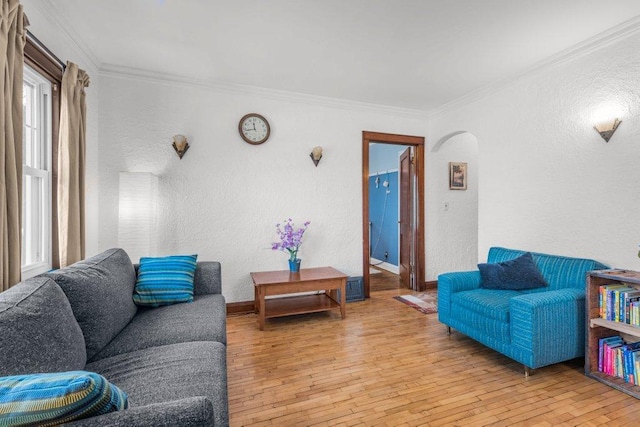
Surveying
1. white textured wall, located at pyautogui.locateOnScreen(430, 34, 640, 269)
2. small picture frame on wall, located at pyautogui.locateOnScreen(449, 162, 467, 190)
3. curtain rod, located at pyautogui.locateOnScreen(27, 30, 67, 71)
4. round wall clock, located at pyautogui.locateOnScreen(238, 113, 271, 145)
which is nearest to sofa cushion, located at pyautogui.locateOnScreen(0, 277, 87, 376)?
curtain rod, located at pyautogui.locateOnScreen(27, 30, 67, 71)

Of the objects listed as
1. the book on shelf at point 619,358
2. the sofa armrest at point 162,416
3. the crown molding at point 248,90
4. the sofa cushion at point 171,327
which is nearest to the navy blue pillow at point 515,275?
the book on shelf at point 619,358

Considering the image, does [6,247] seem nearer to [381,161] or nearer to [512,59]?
[512,59]

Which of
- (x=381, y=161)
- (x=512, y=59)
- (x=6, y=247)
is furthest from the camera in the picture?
(x=381, y=161)

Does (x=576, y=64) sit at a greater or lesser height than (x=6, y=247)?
greater

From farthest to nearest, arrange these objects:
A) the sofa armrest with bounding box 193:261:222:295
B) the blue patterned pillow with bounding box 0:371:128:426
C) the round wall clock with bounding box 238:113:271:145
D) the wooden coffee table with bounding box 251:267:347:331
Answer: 1. the round wall clock with bounding box 238:113:271:145
2. the wooden coffee table with bounding box 251:267:347:331
3. the sofa armrest with bounding box 193:261:222:295
4. the blue patterned pillow with bounding box 0:371:128:426

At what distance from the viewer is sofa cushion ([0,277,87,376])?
A: 989mm

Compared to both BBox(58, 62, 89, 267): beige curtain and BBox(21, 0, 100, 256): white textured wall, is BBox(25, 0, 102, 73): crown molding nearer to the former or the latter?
BBox(21, 0, 100, 256): white textured wall

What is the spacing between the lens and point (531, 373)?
2.26 meters

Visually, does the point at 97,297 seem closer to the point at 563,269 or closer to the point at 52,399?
the point at 52,399

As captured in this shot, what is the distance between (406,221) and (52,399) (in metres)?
4.60

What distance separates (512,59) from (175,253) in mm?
3857

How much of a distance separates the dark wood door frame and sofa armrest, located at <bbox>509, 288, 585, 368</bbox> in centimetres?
208

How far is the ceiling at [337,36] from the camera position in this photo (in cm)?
220

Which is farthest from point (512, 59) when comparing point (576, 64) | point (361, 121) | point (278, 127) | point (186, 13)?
point (186, 13)
